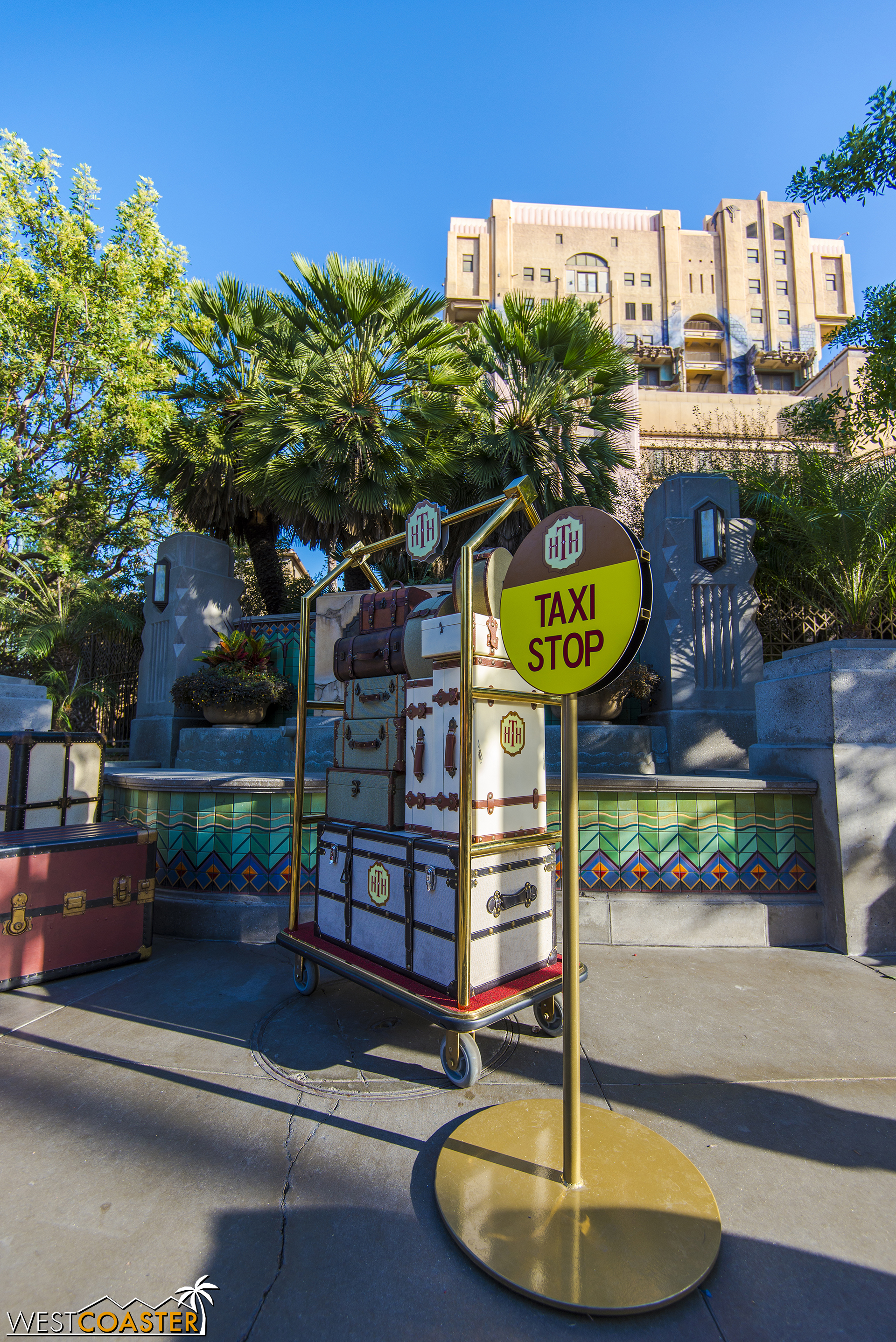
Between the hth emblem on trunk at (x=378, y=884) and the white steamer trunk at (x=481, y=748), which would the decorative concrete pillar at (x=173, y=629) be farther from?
the white steamer trunk at (x=481, y=748)

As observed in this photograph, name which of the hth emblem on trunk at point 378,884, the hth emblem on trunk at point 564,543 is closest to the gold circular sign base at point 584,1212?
the hth emblem on trunk at point 378,884

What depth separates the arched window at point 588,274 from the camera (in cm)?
4722

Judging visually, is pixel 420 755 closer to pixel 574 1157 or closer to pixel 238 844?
pixel 574 1157

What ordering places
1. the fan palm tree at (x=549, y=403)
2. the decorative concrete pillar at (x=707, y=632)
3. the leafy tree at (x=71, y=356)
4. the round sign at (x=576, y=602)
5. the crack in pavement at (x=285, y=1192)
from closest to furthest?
the crack in pavement at (x=285, y=1192) → the round sign at (x=576, y=602) → the decorative concrete pillar at (x=707, y=632) → the fan palm tree at (x=549, y=403) → the leafy tree at (x=71, y=356)

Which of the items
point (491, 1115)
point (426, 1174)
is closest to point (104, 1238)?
point (426, 1174)

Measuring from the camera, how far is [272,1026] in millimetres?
3506

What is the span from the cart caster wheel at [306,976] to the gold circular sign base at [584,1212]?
158cm

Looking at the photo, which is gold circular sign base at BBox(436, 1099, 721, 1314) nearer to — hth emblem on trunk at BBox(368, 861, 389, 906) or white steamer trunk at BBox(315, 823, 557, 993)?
white steamer trunk at BBox(315, 823, 557, 993)

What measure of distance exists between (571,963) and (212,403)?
581 inches

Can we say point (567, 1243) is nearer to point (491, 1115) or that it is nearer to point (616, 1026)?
point (491, 1115)

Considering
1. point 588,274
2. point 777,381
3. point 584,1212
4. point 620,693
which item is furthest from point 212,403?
point 777,381

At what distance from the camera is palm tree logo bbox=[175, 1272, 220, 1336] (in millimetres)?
1762

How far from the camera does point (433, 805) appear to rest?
3.20 meters

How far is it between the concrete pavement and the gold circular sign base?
0.06 metres
